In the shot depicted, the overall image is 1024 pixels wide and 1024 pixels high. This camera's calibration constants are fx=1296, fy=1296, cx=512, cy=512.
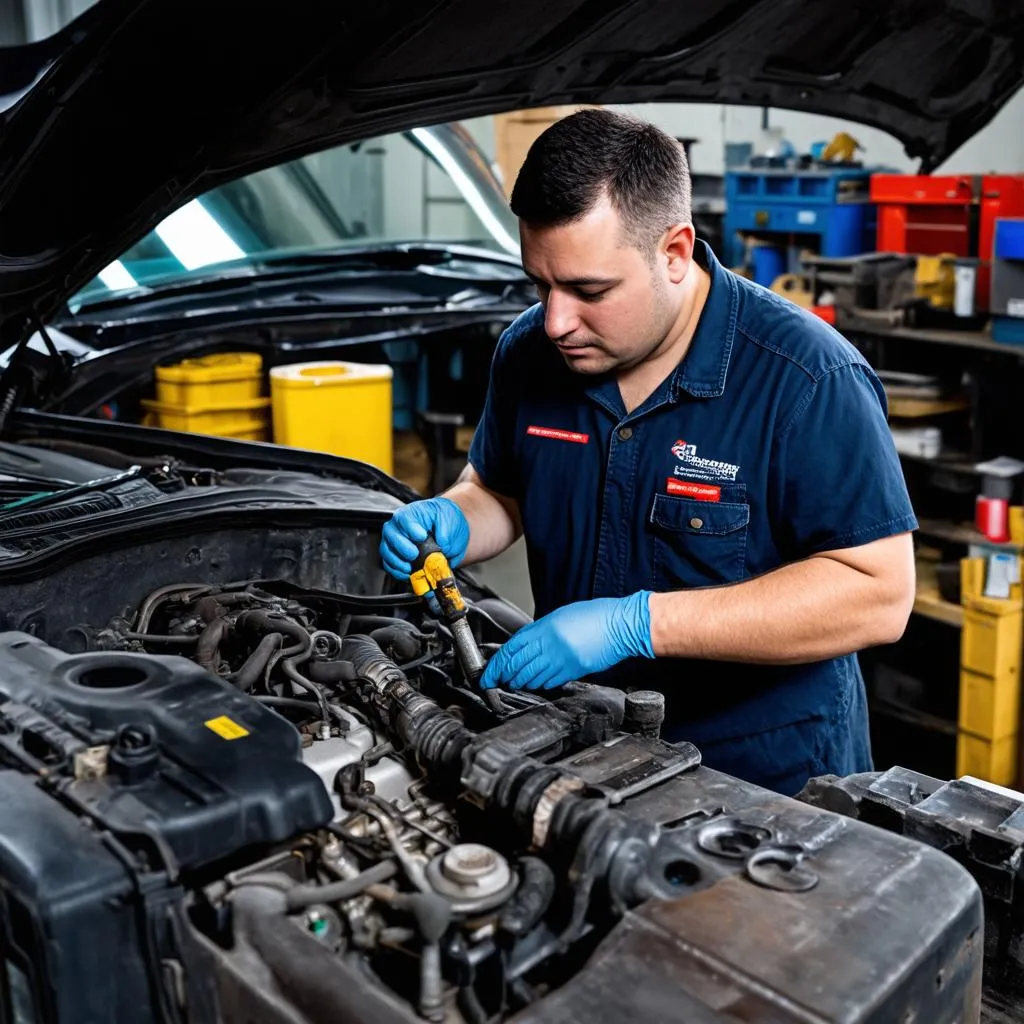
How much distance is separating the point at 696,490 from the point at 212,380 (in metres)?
2.01

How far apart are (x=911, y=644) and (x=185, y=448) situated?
2524mm

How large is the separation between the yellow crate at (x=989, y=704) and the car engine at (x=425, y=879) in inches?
101

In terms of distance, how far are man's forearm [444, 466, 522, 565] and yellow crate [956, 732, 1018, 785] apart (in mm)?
2128

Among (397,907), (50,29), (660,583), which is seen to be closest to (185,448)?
(50,29)

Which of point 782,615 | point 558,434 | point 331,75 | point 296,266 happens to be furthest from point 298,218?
point 782,615

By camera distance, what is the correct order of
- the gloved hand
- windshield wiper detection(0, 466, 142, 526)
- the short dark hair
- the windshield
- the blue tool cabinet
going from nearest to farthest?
the short dark hair, the gloved hand, windshield wiper detection(0, 466, 142, 526), the windshield, the blue tool cabinet

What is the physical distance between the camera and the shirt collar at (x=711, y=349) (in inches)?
79.2

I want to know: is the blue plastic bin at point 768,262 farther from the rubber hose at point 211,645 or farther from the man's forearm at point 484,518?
the rubber hose at point 211,645

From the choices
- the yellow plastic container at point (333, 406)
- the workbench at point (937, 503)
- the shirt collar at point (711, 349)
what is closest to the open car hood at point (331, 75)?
the shirt collar at point (711, 349)

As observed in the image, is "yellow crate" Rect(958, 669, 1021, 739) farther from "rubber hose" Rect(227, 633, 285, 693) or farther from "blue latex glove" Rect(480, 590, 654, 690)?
"rubber hose" Rect(227, 633, 285, 693)

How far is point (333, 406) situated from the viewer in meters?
3.74

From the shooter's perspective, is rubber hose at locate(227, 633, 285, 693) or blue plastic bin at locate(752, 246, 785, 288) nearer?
A: rubber hose at locate(227, 633, 285, 693)

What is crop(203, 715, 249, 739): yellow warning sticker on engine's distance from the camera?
1441mm

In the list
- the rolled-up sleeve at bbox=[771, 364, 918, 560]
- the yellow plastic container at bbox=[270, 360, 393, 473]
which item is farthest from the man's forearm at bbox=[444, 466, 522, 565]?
the yellow plastic container at bbox=[270, 360, 393, 473]
